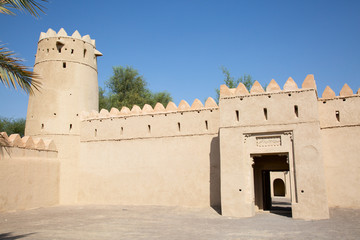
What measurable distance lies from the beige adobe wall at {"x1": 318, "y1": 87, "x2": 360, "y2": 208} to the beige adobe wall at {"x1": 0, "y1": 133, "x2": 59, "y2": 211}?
10881 millimetres

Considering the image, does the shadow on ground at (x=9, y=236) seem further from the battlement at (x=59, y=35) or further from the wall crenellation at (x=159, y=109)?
the battlement at (x=59, y=35)

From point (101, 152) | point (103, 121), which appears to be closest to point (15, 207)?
point (101, 152)

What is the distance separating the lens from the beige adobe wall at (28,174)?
474 inches

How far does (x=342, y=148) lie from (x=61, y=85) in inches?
481

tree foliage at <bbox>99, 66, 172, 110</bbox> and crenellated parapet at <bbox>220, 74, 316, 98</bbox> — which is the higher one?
tree foliage at <bbox>99, 66, 172, 110</bbox>

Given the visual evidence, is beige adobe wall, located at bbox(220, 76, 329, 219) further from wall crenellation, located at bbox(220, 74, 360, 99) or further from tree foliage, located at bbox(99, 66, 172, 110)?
tree foliage, located at bbox(99, 66, 172, 110)

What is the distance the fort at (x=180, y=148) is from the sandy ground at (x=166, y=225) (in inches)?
33.1

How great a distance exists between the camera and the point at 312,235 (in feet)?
24.0

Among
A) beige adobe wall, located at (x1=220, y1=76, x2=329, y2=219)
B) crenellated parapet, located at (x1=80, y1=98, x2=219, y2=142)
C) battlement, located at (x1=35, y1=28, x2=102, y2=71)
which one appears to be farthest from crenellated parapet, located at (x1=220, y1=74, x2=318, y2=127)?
battlement, located at (x1=35, y1=28, x2=102, y2=71)

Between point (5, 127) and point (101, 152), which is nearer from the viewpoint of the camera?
point (101, 152)

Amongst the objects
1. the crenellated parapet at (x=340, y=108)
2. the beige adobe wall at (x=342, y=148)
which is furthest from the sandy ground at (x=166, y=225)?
the crenellated parapet at (x=340, y=108)

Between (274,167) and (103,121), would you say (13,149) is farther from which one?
(274,167)

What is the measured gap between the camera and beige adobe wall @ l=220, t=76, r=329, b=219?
9.89m

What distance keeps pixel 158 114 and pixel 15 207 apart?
643 centimetres
